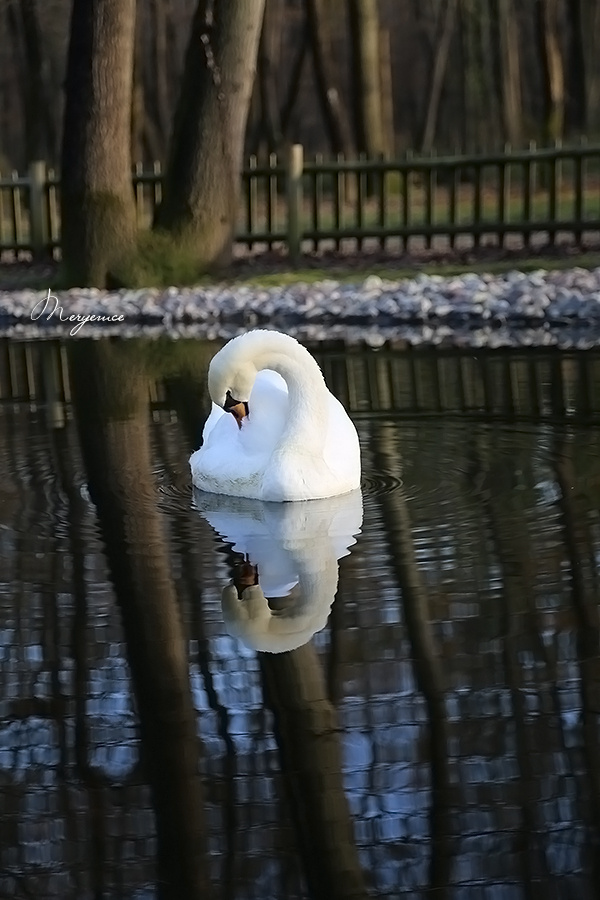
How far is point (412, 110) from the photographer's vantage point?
52750mm

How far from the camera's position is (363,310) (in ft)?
45.1

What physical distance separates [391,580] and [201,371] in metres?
5.75

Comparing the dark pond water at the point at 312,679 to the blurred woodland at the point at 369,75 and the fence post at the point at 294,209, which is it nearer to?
the fence post at the point at 294,209

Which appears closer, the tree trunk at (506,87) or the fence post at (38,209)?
the fence post at (38,209)

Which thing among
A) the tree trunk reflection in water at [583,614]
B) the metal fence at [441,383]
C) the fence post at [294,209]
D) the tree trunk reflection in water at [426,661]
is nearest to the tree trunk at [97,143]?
the fence post at [294,209]

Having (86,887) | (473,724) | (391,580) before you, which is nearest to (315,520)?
(391,580)

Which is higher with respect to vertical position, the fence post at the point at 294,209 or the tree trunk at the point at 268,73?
the tree trunk at the point at 268,73

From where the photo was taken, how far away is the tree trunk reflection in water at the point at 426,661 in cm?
316

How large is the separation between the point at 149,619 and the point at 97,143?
1103 centimetres

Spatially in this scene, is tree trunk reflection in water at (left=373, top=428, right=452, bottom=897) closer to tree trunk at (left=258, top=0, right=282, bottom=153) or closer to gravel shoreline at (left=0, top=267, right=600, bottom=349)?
gravel shoreline at (left=0, top=267, right=600, bottom=349)

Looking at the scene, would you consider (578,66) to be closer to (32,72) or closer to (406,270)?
(32,72)

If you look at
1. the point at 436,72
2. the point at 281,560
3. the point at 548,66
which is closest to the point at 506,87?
the point at 548,66

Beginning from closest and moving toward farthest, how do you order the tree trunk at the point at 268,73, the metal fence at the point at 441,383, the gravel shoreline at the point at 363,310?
the metal fence at the point at 441,383
the gravel shoreline at the point at 363,310
the tree trunk at the point at 268,73

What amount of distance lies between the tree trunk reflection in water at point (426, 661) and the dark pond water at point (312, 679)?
0.4 inches
